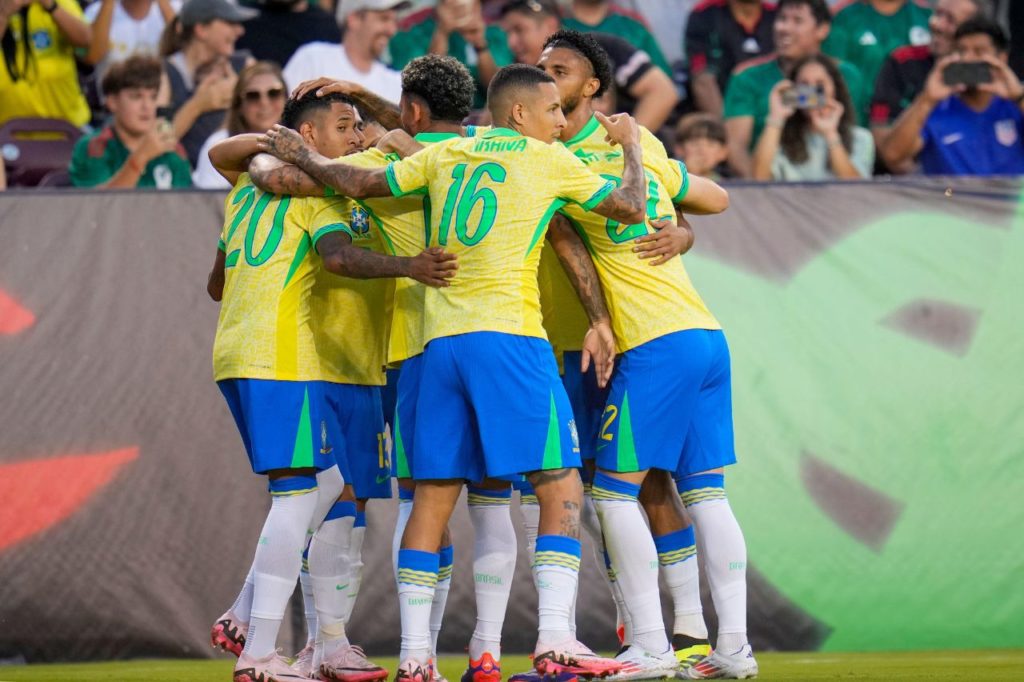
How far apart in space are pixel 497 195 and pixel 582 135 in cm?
87

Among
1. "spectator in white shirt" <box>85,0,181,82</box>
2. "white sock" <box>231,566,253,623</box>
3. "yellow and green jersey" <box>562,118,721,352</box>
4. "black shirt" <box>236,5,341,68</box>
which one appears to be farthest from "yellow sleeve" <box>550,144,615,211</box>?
"spectator in white shirt" <box>85,0,181,82</box>

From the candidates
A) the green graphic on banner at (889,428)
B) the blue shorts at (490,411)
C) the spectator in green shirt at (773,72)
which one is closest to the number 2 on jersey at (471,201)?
the blue shorts at (490,411)

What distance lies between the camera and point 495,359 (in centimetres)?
548

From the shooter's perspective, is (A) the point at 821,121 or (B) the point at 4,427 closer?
(B) the point at 4,427

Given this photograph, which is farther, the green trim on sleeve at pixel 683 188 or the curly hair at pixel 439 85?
the green trim on sleeve at pixel 683 188

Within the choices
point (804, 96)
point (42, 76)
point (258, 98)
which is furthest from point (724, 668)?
point (42, 76)

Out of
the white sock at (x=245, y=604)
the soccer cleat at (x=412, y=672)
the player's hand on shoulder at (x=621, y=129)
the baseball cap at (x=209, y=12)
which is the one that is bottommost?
the white sock at (x=245, y=604)

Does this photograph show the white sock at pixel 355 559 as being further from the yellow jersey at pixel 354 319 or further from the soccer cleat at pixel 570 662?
the soccer cleat at pixel 570 662

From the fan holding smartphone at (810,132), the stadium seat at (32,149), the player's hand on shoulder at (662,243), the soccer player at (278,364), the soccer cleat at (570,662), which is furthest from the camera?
the fan holding smartphone at (810,132)

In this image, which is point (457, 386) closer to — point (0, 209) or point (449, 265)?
point (449, 265)

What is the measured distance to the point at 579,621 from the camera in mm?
8102

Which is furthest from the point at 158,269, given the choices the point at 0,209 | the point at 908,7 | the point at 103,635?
the point at 908,7

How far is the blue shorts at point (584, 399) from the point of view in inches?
252

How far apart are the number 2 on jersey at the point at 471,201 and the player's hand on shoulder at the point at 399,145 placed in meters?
0.42
